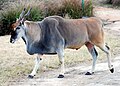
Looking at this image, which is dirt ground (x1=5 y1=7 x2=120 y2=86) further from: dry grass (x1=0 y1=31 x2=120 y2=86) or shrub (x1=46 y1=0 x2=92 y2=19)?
shrub (x1=46 y1=0 x2=92 y2=19)

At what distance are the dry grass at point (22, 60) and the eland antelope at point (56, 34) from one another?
0.55 m

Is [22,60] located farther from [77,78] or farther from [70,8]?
[70,8]

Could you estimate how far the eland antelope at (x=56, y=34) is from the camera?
30.1ft

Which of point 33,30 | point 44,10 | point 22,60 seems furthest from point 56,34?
point 44,10

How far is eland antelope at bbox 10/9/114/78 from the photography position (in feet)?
30.1

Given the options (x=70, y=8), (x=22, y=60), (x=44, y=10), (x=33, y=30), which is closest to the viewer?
(x=33, y=30)

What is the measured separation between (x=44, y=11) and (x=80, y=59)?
648cm

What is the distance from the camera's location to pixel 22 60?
11.2m

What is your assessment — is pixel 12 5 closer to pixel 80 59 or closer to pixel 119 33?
pixel 119 33

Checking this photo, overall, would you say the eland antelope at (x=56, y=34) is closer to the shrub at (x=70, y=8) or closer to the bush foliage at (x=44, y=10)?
the bush foliage at (x=44, y=10)

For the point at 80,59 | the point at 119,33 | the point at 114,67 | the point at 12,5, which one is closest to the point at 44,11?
the point at 12,5

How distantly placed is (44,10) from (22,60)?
6587 millimetres

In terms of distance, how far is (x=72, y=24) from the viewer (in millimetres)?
9656

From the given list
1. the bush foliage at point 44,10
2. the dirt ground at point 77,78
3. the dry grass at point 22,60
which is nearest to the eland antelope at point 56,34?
the dirt ground at point 77,78
